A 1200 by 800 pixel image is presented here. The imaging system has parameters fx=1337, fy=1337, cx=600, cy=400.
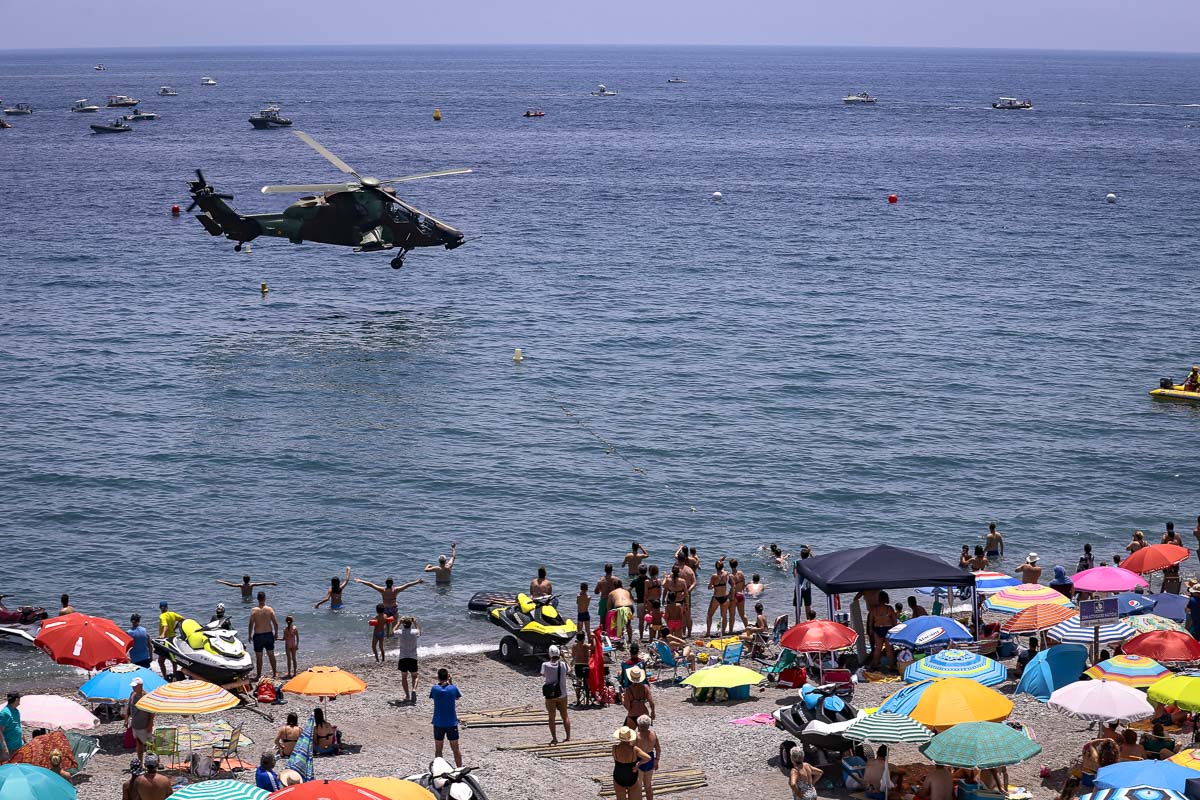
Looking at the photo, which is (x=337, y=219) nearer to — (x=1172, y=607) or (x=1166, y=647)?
(x=1172, y=607)

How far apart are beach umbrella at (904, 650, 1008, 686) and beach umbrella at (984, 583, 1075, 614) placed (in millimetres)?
4056

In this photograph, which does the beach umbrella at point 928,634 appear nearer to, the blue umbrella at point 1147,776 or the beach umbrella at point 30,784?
the blue umbrella at point 1147,776

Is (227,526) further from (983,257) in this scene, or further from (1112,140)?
(1112,140)

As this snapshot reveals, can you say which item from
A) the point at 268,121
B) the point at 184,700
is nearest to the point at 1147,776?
the point at 184,700

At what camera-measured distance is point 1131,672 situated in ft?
59.4

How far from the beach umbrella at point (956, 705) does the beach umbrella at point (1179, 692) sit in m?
1.90

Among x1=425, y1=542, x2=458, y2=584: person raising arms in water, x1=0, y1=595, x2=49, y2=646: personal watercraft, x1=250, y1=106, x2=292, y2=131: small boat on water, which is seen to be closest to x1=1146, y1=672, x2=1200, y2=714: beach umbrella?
x1=425, y1=542, x2=458, y2=584: person raising arms in water

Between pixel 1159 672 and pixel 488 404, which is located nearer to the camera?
pixel 1159 672

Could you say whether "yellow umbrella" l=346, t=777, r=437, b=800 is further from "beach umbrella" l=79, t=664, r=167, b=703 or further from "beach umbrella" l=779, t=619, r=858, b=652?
"beach umbrella" l=779, t=619, r=858, b=652

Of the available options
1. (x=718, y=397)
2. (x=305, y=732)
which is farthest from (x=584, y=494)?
(x=305, y=732)

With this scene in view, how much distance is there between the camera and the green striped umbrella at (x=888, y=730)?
16.0 meters

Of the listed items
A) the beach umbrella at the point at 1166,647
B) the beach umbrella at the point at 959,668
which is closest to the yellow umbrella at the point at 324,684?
the beach umbrella at the point at 959,668

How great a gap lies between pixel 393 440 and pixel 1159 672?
91.6 feet

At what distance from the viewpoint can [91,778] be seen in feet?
59.9
